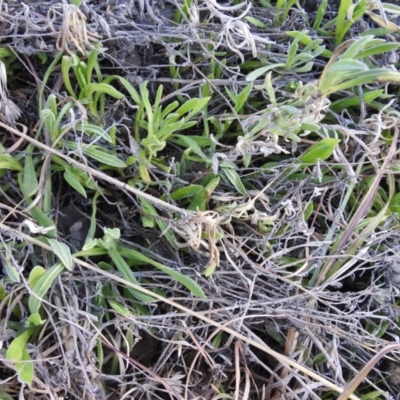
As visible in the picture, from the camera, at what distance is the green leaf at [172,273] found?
33.3 inches

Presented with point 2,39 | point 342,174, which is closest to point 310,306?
point 342,174

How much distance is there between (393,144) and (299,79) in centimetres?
21

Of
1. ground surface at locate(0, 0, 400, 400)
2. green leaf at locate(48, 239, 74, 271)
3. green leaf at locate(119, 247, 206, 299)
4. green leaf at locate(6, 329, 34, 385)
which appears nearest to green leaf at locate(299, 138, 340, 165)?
ground surface at locate(0, 0, 400, 400)

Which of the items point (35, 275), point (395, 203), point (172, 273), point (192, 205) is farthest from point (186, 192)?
point (395, 203)

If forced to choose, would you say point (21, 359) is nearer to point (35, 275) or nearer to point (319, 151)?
point (35, 275)

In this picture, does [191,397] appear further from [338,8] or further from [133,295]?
[338,8]

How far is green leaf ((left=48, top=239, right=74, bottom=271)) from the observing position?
817 millimetres

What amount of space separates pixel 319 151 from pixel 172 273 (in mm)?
315

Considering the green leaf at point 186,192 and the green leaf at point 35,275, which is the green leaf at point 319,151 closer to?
the green leaf at point 186,192

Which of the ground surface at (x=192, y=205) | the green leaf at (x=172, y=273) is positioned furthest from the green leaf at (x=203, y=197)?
the green leaf at (x=172, y=273)

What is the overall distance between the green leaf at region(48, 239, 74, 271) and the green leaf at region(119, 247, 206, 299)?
88 mm

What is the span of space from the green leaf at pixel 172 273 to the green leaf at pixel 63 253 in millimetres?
88

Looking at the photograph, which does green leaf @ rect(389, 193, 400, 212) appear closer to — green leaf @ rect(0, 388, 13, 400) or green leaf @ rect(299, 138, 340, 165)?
green leaf @ rect(299, 138, 340, 165)

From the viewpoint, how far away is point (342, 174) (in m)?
0.97
